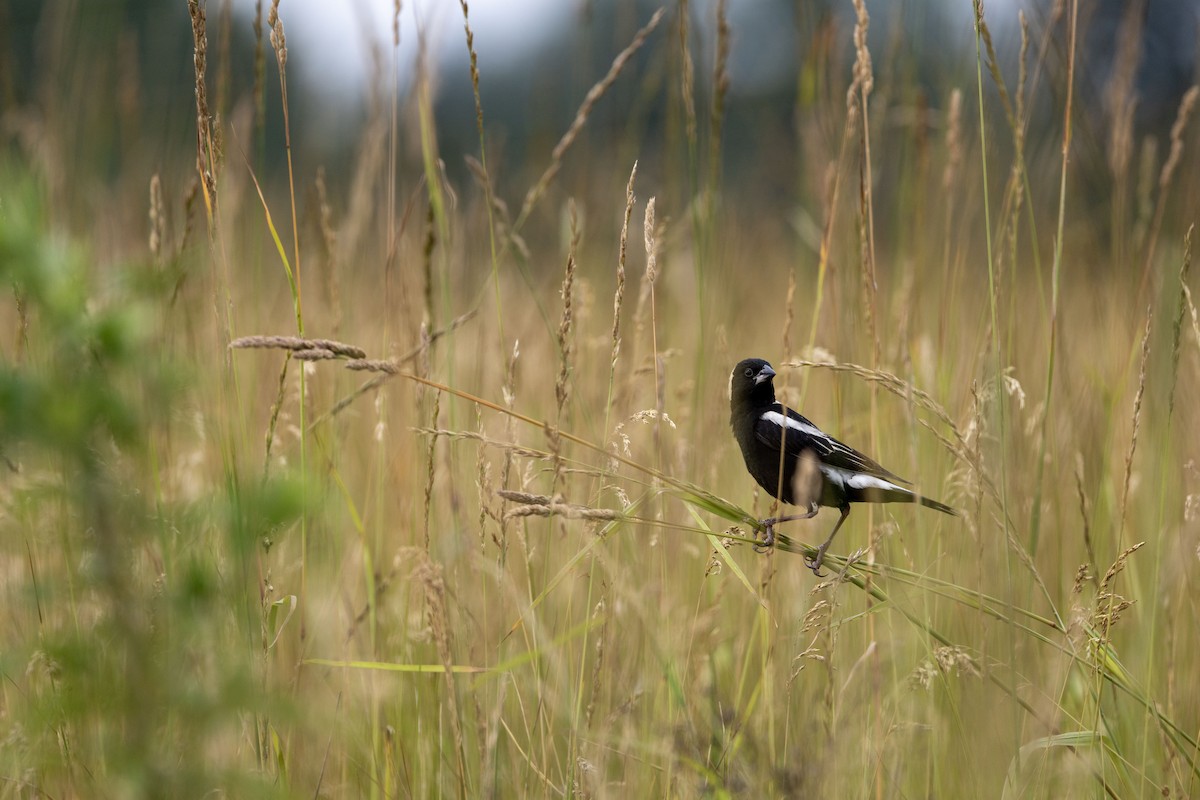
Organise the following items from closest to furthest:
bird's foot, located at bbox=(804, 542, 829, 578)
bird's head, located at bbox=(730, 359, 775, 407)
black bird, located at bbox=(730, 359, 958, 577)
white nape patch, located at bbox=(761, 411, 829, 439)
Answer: bird's foot, located at bbox=(804, 542, 829, 578) → black bird, located at bbox=(730, 359, 958, 577) → white nape patch, located at bbox=(761, 411, 829, 439) → bird's head, located at bbox=(730, 359, 775, 407)

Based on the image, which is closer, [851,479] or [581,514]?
[581,514]

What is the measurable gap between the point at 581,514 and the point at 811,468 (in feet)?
2.63

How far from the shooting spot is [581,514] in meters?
1.50

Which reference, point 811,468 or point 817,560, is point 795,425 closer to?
point 811,468

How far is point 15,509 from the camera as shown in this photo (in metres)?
1.20

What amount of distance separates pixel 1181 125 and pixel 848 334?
1.02m

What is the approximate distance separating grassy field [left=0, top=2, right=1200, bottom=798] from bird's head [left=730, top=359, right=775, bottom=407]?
119 millimetres

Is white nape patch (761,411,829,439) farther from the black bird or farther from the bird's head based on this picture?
the bird's head

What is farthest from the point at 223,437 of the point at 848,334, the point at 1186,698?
the point at 1186,698

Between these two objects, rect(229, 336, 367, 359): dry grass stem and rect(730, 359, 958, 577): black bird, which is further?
rect(730, 359, 958, 577): black bird

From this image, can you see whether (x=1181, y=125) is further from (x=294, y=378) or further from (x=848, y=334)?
(x=294, y=378)

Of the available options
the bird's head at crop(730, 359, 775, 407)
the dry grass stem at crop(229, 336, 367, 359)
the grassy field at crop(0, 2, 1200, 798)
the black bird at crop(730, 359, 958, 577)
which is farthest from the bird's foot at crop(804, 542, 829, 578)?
the dry grass stem at crop(229, 336, 367, 359)

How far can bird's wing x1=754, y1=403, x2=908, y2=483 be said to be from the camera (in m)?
2.38

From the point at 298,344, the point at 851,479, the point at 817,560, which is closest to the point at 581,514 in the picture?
the point at 298,344
